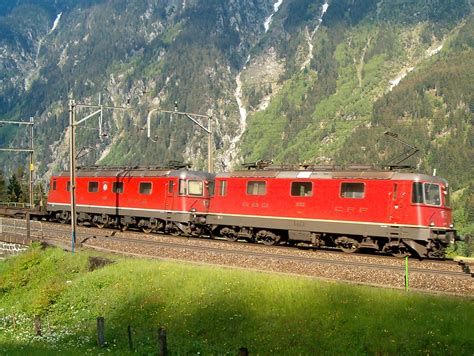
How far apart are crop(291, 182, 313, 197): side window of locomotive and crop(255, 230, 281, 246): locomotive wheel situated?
9.51 feet

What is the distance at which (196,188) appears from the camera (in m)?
39.2

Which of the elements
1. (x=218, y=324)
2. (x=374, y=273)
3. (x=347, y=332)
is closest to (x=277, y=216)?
(x=374, y=273)

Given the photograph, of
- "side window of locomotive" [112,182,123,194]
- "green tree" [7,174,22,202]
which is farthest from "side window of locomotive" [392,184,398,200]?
"green tree" [7,174,22,202]

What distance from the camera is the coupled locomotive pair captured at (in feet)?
91.5

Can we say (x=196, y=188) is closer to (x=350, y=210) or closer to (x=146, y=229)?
(x=146, y=229)

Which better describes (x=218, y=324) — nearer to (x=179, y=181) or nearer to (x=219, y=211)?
(x=219, y=211)

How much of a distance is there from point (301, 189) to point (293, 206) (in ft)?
3.39

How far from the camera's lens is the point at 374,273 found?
22547 mm

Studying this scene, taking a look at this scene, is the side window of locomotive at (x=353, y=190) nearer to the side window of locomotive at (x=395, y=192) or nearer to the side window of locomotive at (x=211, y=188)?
the side window of locomotive at (x=395, y=192)

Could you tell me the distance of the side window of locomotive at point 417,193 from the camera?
27.7 metres

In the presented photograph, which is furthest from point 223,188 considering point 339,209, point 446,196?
point 446,196

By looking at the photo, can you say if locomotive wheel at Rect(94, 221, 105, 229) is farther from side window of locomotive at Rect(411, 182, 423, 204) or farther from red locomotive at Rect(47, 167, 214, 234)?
side window of locomotive at Rect(411, 182, 423, 204)

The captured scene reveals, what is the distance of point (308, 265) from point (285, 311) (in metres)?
5.42

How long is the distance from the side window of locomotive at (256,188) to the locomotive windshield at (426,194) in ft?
29.2
